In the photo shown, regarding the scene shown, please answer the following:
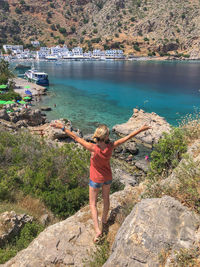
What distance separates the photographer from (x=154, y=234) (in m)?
2.61

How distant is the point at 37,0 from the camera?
17338cm

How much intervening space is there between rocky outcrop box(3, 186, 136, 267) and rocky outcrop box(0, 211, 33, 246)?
976 millimetres

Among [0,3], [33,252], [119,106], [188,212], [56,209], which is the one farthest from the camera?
[0,3]

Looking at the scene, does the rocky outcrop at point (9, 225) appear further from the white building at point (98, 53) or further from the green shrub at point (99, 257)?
the white building at point (98, 53)

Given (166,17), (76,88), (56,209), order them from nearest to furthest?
(56,209) → (76,88) → (166,17)

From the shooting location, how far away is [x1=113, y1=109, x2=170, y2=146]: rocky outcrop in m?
20.9

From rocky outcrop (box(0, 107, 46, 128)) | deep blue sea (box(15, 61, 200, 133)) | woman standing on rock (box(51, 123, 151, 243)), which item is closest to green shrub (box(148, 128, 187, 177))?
woman standing on rock (box(51, 123, 151, 243))

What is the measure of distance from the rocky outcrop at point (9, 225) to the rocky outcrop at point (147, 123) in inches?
675

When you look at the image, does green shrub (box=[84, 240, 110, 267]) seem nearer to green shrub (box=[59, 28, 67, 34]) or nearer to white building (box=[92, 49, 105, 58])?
white building (box=[92, 49, 105, 58])

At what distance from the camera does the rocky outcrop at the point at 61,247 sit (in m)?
3.21

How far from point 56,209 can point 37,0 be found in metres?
213

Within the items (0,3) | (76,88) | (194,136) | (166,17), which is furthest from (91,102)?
(0,3)

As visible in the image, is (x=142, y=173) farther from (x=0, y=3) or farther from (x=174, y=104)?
(x=0, y=3)

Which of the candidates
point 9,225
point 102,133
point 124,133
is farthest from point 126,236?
point 124,133
